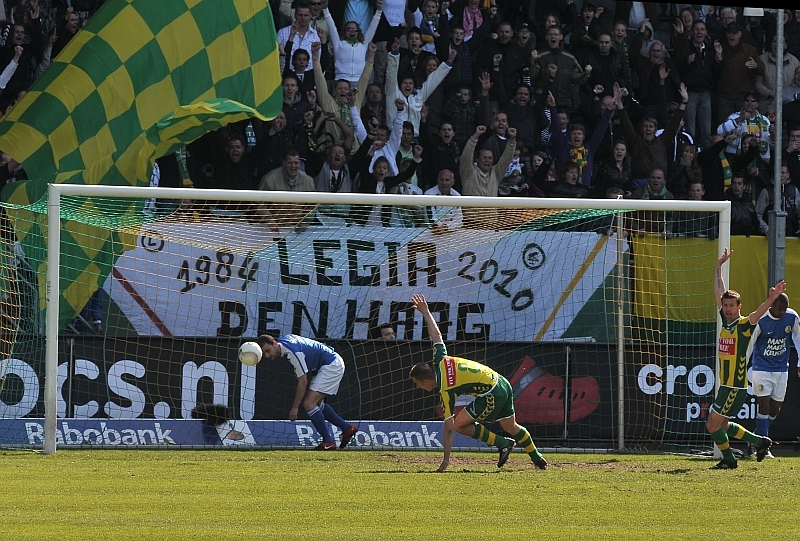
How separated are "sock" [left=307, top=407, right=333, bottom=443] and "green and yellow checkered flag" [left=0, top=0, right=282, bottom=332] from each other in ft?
8.87

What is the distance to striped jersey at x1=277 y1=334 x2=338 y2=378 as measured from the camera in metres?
11.2

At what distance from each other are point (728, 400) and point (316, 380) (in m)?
3.98

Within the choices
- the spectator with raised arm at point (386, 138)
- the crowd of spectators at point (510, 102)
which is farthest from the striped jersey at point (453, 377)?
the spectator with raised arm at point (386, 138)

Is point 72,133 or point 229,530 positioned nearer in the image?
point 229,530

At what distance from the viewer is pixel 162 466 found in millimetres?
9336

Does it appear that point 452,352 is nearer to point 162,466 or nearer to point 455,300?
point 455,300

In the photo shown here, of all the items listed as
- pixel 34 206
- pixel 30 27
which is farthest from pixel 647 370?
pixel 30 27

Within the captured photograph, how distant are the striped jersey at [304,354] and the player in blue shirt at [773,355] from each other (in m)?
4.50

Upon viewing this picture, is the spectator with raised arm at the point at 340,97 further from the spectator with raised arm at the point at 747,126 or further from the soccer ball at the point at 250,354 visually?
the spectator with raised arm at the point at 747,126

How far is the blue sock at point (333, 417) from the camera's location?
1110 cm

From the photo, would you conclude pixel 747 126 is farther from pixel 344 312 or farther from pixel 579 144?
pixel 344 312

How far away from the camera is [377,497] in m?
7.57

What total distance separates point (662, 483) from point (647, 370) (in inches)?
132

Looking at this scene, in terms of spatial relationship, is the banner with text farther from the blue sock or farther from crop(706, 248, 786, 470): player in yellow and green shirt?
crop(706, 248, 786, 470): player in yellow and green shirt
